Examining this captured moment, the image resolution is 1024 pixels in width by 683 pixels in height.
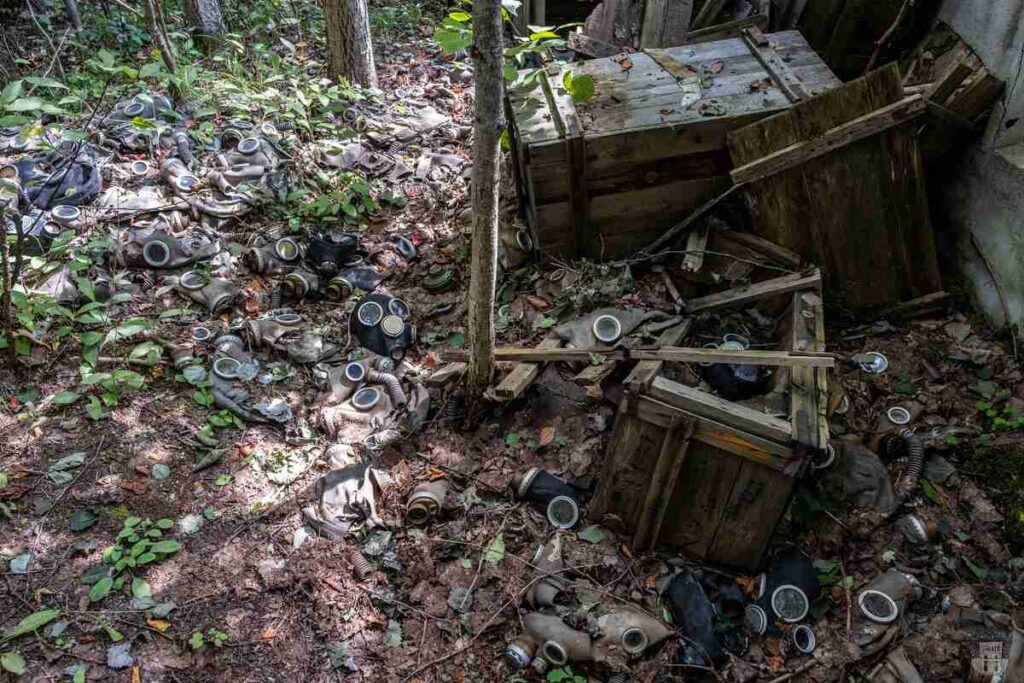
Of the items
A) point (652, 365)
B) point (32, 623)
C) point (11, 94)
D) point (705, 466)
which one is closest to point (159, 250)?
point (11, 94)

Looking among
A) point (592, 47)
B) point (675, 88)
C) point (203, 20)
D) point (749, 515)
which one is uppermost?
point (675, 88)

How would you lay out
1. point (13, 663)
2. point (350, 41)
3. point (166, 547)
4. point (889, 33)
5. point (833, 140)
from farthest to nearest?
point (350, 41) → point (889, 33) → point (833, 140) → point (166, 547) → point (13, 663)

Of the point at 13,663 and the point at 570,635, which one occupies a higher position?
the point at 13,663

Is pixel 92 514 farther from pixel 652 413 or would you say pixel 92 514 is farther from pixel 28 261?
pixel 652 413

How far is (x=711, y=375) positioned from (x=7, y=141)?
593 centimetres

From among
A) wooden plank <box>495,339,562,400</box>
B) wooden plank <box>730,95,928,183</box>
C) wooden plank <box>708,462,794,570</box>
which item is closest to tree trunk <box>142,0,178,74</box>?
wooden plank <box>495,339,562,400</box>

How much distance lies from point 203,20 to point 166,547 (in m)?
6.66

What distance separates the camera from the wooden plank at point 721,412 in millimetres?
2898

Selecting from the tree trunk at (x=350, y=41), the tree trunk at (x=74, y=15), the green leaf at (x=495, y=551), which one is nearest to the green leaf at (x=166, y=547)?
the green leaf at (x=495, y=551)

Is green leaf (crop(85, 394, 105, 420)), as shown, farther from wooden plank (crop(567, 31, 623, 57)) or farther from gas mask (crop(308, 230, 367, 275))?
wooden plank (crop(567, 31, 623, 57))

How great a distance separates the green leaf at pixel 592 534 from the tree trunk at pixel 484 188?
0.98 meters

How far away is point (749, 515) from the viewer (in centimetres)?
310

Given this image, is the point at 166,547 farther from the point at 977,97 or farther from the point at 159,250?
the point at 977,97

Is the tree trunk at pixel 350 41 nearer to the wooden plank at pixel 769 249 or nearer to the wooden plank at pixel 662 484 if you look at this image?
the wooden plank at pixel 769 249
